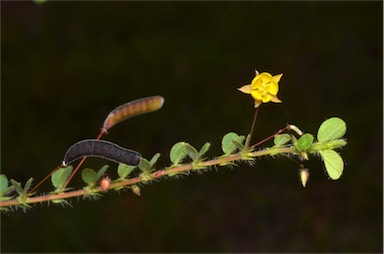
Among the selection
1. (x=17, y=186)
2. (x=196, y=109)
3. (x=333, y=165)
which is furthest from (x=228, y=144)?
(x=196, y=109)

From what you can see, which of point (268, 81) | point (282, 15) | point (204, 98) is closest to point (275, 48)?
point (282, 15)

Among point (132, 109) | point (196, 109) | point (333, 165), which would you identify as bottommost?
point (333, 165)

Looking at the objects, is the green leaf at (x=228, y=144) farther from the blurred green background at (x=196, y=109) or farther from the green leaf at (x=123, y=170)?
the blurred green background at (x=196, y=109)

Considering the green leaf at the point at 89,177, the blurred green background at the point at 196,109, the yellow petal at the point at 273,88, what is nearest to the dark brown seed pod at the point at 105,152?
the green leaf at the point at 89,177

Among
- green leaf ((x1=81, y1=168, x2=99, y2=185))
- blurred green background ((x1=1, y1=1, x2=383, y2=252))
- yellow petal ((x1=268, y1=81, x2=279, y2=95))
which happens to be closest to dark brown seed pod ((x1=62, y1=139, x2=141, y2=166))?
green leaf ((x1=81, y1=168, x2=99, y2=185))

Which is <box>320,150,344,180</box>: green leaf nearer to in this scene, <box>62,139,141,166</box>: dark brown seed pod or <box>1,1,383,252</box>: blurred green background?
<box>62,139,141,166</box>: dark brown seed pod

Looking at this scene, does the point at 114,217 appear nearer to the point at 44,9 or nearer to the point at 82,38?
the point at 82,38

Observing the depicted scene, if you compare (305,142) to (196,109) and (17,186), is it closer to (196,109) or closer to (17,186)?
(17,186)
